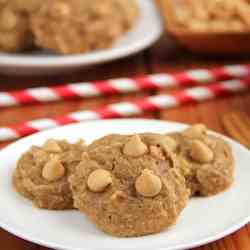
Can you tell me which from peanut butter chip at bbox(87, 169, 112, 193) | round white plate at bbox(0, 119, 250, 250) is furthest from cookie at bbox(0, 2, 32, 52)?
peanut butter chip at bbox(87, 169, 112, 193)

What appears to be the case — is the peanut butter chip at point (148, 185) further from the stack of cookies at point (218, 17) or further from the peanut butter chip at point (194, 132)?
the stack of cookies at point (218, 17)

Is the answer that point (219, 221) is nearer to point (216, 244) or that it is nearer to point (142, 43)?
point (216, 244)

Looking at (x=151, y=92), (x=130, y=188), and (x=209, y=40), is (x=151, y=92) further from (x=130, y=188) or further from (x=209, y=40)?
→ (x=130, y=188)

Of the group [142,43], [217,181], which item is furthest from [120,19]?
[217,181]

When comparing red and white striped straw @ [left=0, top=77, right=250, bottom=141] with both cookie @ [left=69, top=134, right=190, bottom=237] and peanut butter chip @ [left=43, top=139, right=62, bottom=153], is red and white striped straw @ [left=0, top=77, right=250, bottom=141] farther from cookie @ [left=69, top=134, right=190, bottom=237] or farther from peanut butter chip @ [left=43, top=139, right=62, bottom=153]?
cookie @ [left=69, top=134, right=190, bottom=237]

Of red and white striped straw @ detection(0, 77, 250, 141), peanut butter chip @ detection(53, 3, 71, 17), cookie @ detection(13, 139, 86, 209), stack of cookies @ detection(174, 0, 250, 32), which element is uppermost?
cookie @ detection(13, 139, 86, 209)

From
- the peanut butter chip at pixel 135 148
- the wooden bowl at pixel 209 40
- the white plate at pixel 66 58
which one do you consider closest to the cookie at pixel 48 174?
the peanut butter chip at pixel 135 148
